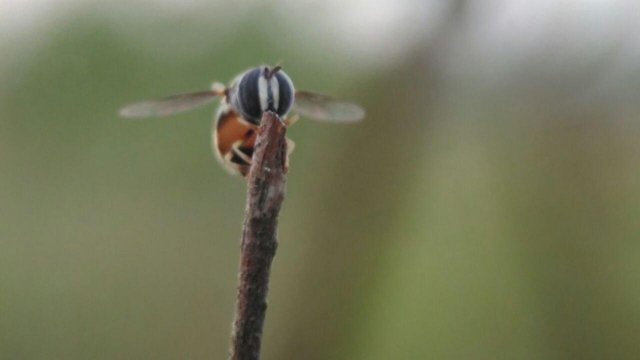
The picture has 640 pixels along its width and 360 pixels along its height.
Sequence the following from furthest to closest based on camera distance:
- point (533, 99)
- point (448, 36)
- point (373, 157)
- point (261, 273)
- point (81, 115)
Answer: point (81, 115), point (533, 99), point (373, 157), point (448, 36), point (261, 273)

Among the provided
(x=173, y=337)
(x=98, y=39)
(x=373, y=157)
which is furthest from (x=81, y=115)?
(x=373, y=157)

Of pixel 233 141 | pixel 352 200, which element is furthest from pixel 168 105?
pixel 352 200

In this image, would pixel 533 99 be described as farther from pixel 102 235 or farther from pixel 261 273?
pixel 261 273

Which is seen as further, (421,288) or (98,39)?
(98,39)

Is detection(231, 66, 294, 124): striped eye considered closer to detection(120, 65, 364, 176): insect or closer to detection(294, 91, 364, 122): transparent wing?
detection(120, 65, 364, 176): insect

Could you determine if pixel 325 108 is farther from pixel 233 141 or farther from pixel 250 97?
pixel 250 97

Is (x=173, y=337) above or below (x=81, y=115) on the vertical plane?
below

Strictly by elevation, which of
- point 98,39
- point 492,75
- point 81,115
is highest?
point 98,39
